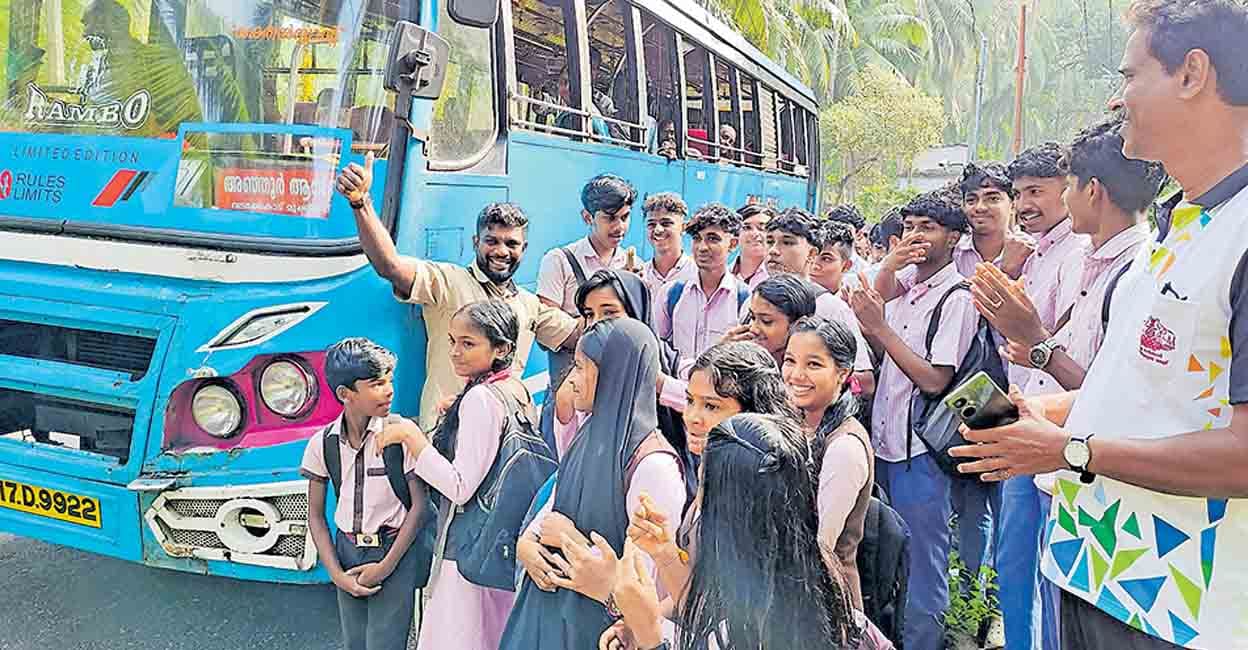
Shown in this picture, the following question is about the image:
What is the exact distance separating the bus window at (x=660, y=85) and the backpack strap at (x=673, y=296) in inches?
63.0

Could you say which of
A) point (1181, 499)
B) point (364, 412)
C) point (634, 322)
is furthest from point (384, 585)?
point (1181, 499)

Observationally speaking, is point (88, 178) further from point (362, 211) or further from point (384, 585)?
point (384, 585)

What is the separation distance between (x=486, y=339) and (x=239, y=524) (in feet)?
3.82

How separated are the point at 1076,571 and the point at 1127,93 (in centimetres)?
92

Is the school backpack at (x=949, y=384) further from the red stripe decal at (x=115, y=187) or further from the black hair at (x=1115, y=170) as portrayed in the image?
the red stripe decal at (x=115, y=187)

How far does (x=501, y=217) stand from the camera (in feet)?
11.6

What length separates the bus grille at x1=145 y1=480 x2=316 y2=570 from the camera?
319cm

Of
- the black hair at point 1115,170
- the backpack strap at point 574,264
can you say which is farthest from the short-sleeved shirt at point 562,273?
the black hair at point 1115,170

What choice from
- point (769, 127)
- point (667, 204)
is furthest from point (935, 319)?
point (769, 127)

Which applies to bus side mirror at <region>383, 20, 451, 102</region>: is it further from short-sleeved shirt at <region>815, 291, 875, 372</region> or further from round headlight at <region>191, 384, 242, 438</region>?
short-sleeved shirt at <region>815, 291, 875, 372</region>

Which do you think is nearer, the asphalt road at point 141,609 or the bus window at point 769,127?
the asphalt road at point 141,609

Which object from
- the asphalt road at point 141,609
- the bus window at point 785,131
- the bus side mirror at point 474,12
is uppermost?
the bus window at point 785,131

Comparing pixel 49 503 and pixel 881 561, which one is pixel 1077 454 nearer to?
pixel 881 561

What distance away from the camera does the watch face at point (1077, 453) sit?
5.67 feet
